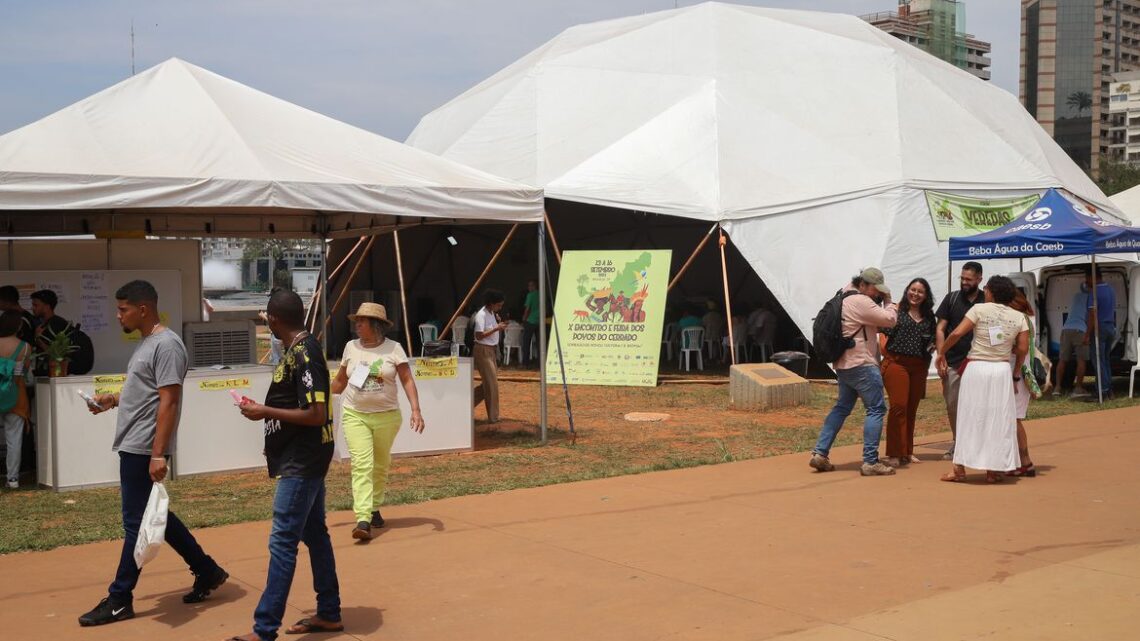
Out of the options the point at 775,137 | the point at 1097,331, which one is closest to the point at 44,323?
the point at 1097,331

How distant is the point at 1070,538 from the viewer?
727cm

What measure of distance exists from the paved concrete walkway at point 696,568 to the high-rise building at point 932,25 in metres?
130

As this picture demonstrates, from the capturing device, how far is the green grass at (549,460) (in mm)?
8258

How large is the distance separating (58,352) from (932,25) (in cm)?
14132

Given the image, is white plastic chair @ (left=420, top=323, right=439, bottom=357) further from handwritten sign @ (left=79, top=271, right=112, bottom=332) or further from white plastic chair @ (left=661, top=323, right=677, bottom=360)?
handwritten sign @ (left=79, top=271, right=112, bottom=332)

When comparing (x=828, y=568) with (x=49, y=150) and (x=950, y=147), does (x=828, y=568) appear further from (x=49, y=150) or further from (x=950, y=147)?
(x=950, y=147)

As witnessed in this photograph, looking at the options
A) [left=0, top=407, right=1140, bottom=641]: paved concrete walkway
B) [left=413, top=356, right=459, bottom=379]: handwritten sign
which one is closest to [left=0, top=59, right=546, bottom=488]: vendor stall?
[left=413, top=356, right=459, bottom=379]: handwritten sign

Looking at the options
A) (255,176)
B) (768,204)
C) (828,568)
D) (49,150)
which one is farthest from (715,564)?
(768,204)

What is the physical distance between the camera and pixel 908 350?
9883mm

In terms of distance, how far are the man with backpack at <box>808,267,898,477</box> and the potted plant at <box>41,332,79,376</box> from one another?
6006mm

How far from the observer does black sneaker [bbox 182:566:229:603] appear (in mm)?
5922

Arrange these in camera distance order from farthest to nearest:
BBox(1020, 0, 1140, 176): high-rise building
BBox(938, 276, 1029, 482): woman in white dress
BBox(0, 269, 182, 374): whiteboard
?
BBox(1020, 0, 1140, 176): high-rise building, BBox(0, 269, 182, 374): whiteboard, BBox(938, 276, 1029, 482): woman in white dress

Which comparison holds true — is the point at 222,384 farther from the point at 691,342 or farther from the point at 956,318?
the point at 691,342

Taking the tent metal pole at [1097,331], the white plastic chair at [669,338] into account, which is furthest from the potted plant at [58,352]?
the white plastic chair at [669,338]
